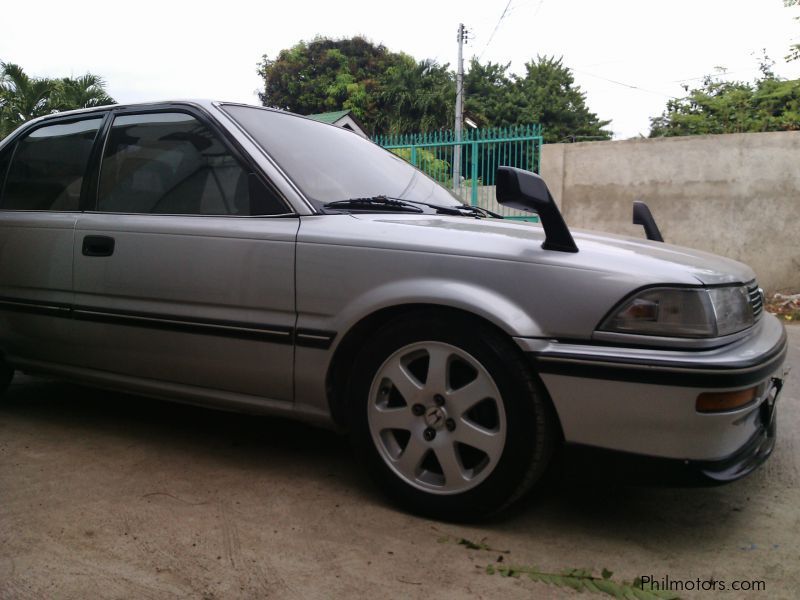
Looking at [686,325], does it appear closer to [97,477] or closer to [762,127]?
[97,477]

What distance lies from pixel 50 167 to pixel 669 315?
116 inches

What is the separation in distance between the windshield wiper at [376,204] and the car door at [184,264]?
0.69ft

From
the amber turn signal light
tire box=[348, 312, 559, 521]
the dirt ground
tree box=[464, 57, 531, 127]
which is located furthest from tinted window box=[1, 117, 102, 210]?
tree box=[464, 57, 531, 127]

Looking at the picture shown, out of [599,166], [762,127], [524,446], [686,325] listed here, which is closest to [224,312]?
[524,446]

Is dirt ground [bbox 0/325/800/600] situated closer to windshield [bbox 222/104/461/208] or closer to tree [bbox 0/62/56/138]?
windshield [bbox 222/104/461/208]

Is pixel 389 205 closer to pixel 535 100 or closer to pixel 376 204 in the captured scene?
pixel 376 204

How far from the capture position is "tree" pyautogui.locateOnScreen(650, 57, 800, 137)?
41.5ft

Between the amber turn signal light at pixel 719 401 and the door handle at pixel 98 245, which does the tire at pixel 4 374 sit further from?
the amber turn signal light at pixel 719 401

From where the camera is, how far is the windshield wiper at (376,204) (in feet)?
9.17

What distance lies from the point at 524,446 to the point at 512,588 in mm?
411

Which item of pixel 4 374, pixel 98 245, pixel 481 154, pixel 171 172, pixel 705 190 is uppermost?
pixel 481 154

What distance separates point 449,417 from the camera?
2.34m

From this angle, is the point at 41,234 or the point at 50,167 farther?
the point at 50,167

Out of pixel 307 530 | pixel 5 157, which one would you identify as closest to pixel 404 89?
pixel 5 157
